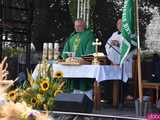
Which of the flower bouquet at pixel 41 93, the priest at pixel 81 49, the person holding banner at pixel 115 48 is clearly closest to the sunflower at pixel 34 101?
the flower bouquet at pixel 41 93

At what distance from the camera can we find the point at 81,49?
903 cm

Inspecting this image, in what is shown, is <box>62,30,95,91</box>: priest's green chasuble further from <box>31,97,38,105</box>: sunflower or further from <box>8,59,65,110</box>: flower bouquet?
<box>31,97,38,105</box>: sunflower

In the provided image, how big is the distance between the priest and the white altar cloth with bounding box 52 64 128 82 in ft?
0.76

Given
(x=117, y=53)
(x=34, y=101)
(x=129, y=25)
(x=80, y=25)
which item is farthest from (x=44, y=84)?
(x=80, y=25)

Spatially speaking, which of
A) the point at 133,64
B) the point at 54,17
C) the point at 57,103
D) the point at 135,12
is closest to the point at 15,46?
the point at 54,17

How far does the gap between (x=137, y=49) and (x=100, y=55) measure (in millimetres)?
598

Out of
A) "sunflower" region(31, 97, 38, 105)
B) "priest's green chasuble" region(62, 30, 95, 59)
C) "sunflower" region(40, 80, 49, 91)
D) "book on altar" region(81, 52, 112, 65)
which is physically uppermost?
"priest's green chasuble" region(62, 30, 95, 59)

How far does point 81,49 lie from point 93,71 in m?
0.59

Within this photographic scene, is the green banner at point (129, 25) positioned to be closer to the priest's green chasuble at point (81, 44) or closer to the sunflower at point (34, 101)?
the priest's green chasuble at point (81, 44)

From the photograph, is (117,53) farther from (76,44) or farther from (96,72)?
(76,44)

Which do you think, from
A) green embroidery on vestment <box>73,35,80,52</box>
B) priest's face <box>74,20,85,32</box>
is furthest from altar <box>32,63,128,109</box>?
priest's face <box>74,20,85,32</box>

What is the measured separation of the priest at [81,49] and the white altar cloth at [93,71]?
0.23 meters

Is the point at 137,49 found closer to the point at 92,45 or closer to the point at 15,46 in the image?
the point at 92,45

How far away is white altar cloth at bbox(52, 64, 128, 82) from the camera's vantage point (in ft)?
28.0
